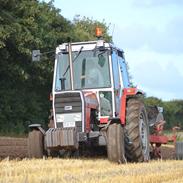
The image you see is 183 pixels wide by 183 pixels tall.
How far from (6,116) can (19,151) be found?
8764mm

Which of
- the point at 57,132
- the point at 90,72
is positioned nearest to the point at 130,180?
the point at 57,132

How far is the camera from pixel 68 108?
39.1ft

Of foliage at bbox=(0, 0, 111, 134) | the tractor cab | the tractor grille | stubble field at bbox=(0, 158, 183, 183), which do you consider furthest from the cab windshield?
foliage at bbox=(0, 0, 111, 134)

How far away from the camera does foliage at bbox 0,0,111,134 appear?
22781mm

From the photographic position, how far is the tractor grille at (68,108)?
38.9 ft

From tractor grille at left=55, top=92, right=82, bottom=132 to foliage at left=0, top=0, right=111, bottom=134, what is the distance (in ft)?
32.7

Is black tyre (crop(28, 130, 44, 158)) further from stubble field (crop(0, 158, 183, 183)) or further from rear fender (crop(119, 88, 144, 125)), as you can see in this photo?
rear fender (crop(119, 88, 144, 125))

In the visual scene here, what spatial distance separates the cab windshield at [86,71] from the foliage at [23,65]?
916 centimetres

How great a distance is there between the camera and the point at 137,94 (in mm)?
13031

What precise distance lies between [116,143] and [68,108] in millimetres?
1269

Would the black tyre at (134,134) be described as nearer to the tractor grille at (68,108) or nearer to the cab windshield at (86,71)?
the cab windshield at (86,71)

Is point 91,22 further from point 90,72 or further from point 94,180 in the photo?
point 94,180

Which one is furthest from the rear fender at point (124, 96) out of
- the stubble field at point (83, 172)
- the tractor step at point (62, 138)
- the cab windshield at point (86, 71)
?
the tractor step at point (62, 138)

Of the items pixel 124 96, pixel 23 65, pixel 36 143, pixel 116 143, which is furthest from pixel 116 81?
pixel 23 65
